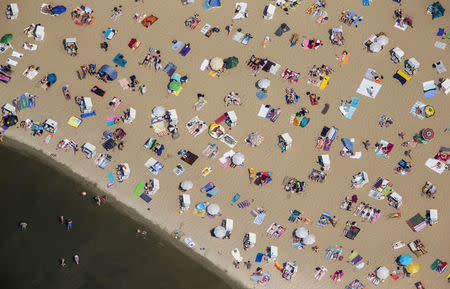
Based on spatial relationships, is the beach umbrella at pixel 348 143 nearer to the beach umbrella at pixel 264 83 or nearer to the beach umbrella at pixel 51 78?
the beach umbrella at pixel 264 83

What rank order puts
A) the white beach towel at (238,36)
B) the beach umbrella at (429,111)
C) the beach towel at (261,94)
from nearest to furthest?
the beach umbrella at (429,111) → the beach towel at (261,94) → the white beach towel at (238,36)

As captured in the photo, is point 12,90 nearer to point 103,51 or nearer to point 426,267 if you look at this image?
point 103,51

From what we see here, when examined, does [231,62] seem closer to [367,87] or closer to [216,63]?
[216,63]

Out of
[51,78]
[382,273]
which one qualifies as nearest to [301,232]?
[382,273]

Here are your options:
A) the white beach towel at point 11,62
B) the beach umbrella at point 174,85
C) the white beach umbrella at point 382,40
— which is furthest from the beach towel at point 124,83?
the white beach umbrella at point 382,40

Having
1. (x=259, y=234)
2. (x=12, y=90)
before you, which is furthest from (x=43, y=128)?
(x=259, y=234)

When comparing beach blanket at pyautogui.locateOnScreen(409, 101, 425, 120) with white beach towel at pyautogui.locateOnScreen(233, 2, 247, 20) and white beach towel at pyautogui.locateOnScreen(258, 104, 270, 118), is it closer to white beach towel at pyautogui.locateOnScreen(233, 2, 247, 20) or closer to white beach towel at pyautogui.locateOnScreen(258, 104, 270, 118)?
white beach towel at pyautogui.locateOnScreen(258, 104, 270, 118)
